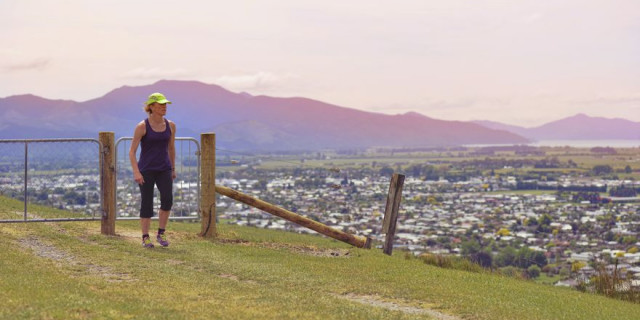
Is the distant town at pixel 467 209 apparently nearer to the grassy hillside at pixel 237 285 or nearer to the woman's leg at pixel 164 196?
the grassy hillside at pixel 237 285

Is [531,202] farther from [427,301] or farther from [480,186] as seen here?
[427,301]

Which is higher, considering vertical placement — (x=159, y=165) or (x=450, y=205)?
(x=159, y=165)

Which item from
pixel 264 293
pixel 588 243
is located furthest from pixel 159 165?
pixel 588 243

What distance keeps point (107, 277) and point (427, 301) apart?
4.73m

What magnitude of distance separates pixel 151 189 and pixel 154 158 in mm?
621

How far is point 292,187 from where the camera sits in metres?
85.8

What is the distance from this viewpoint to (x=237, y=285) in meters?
11.6

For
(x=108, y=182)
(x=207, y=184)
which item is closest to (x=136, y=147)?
(x=108, y=182)

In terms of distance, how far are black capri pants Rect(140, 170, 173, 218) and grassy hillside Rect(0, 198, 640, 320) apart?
775 mm

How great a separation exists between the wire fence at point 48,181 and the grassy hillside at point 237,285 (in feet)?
5.69

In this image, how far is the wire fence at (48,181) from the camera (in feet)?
56.2

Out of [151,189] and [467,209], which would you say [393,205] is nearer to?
[151,189]

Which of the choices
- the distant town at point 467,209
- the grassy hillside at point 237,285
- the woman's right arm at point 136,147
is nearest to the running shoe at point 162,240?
the grassy hillside at point 237,285

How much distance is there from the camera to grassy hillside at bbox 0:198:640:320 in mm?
9664
